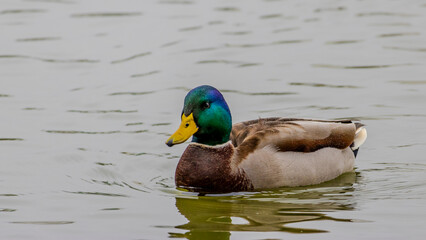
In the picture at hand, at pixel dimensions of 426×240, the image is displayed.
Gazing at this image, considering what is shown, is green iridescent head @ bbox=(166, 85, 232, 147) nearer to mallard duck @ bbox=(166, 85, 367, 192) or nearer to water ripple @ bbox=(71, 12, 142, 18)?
mallard duck @ bbox=(166, 85, 367, 192)

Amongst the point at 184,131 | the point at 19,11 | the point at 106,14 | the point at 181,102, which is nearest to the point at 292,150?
the point at 184,131

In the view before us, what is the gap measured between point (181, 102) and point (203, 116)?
11.8 feet

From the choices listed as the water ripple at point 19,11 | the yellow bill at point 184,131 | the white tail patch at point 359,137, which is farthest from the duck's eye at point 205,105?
the water ripple at point 19,11

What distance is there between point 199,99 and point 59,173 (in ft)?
6.18

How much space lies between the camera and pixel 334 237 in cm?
923

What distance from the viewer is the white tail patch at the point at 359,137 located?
39.3 feet

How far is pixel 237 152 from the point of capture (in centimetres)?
1092

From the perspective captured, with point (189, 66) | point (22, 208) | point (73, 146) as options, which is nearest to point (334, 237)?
point (22, 208)

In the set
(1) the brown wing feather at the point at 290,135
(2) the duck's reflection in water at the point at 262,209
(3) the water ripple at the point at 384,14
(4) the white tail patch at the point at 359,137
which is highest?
A: (3) the water ripple at the point at 384,14

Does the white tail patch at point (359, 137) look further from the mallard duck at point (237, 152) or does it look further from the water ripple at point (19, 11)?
the water ripple at point (19, 11)

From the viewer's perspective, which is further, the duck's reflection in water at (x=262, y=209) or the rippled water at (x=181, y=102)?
the rippled water at (x=181, y=102)

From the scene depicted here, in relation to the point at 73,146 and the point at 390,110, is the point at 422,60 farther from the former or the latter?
the point at 73,146

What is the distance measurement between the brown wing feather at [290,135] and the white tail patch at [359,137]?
154 mm

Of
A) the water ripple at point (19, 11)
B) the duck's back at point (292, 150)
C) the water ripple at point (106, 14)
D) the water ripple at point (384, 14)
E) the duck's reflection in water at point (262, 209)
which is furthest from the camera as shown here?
the water ripple at point (19, 11)
